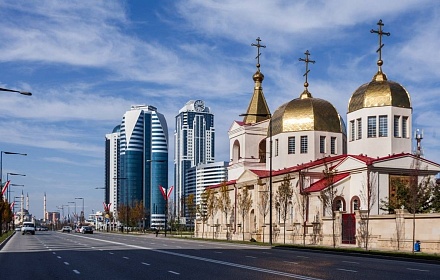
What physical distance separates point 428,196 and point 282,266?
88.4 feet

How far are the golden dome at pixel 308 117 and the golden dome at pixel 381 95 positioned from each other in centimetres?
619

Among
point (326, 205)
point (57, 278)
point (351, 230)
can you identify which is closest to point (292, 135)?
point (326, 205)

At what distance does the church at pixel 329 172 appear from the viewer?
44.2 m

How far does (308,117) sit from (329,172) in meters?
14.0

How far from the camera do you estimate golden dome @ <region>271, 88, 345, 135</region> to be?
6141 cm

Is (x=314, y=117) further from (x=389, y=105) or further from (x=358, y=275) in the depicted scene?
(x=358, y=275)

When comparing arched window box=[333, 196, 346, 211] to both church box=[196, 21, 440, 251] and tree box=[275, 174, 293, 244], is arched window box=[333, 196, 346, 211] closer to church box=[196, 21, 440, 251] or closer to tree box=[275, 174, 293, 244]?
church box=[196, 21, 440, 251]

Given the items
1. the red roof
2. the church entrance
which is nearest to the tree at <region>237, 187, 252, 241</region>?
the red roof

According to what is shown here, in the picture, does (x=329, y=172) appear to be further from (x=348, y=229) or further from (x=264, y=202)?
(x=264, y=202)

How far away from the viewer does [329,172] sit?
4838 centimetres

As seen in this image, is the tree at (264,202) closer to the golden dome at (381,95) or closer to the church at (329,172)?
the church at (329,172)

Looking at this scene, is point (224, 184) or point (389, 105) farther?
point (224, 184)

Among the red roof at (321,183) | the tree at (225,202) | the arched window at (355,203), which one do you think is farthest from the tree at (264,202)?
the arched window at (355,203)

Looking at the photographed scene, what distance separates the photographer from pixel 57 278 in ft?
64.4
